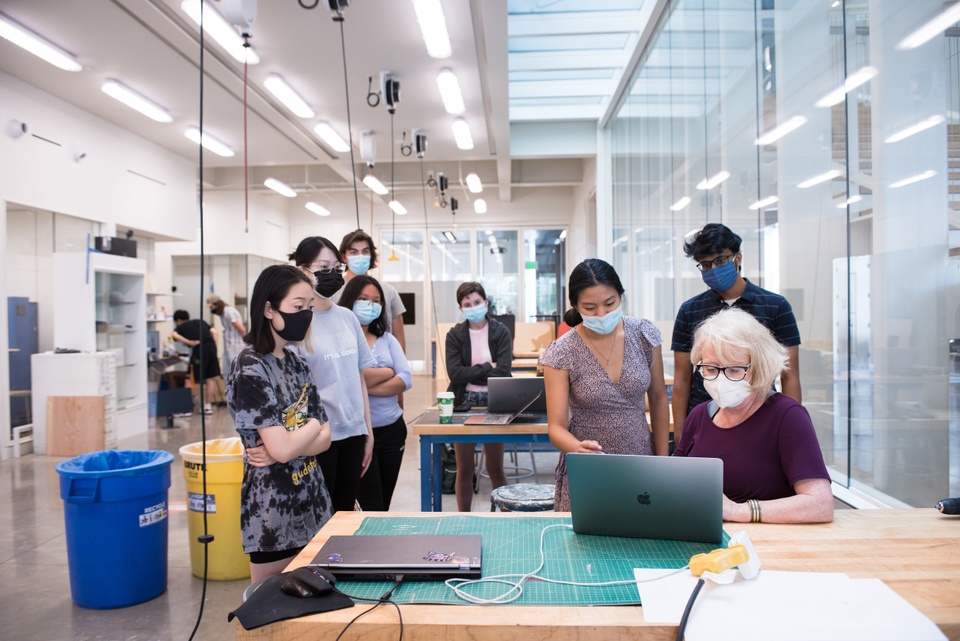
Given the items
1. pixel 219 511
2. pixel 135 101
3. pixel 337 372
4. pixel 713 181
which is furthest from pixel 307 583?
pixel 135 101

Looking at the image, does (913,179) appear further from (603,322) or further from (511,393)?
(511,393)

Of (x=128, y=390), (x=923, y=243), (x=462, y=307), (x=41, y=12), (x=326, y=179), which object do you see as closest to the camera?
(x=923, y=243)

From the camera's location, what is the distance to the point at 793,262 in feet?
9.22

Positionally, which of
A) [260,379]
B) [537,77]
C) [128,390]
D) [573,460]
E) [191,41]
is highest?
[537,77]

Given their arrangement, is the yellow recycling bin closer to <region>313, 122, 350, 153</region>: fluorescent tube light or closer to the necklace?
the necklace

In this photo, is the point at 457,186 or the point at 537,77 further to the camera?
the point at 457,186

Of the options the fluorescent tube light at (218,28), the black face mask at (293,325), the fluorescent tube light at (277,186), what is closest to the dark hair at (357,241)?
the black face mask at (293,325)

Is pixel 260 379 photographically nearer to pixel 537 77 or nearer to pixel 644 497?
pixel 644 497

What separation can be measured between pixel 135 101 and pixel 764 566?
707 centimetres

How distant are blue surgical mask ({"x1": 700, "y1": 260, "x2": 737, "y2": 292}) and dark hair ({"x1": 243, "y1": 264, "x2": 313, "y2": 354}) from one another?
4.99ft

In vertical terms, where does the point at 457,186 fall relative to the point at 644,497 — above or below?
above

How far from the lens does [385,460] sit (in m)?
2.89

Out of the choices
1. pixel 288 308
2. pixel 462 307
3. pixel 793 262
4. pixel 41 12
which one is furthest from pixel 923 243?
pixel 41 12

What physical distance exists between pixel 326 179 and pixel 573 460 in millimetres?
10581
